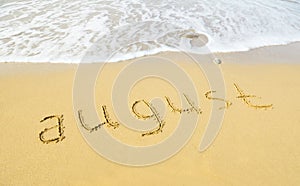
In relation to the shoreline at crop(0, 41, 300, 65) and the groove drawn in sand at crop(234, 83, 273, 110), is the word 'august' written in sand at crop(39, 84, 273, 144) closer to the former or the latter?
the groove drawn in sand at crop(234, 83, 273, 110)

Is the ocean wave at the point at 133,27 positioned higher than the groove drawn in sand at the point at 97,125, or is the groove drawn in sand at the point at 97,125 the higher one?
the groove drawn in sand at the point at 97,125

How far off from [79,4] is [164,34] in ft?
7.00

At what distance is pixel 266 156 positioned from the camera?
7.54ft

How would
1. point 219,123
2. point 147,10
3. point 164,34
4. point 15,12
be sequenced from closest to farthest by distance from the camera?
point 219,123
point 164,34
point 15,12
point 147,10

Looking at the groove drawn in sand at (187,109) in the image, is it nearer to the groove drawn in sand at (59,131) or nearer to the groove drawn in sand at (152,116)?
the groove drawn in sand at (152,116)

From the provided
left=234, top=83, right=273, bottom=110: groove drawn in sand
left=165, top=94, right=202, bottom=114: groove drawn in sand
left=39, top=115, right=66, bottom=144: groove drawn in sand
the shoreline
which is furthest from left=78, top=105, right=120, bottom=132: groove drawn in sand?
left=234, top=83, right=273, bottom=110: groove drawn in sand

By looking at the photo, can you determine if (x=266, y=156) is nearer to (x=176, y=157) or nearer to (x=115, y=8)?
(x=176, y=157)

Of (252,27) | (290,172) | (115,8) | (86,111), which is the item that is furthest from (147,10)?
(290,172)

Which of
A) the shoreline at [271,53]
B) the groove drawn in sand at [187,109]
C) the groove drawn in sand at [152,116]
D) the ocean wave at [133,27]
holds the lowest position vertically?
the ocean wave at [133,27]

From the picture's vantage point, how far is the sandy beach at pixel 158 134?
2.12 m

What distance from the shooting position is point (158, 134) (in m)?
2.55

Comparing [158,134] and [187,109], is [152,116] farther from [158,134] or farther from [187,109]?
[187,109]

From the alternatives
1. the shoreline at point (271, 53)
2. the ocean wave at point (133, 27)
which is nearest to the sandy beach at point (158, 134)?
the shoreline at point (271, 53)

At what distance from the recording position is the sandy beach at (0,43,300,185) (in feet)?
6.94
